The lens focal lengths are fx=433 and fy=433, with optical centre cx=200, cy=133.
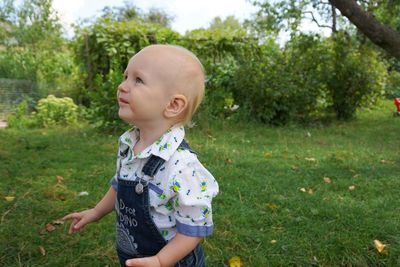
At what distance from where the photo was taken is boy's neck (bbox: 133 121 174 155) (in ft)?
4.70

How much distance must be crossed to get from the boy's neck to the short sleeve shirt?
27 mm

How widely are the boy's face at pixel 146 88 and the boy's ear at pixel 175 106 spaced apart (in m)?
0.02

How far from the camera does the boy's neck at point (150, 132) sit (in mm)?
1433

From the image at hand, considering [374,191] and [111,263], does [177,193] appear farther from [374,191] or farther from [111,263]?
[374,191]

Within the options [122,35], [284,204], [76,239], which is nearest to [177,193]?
[76,239]

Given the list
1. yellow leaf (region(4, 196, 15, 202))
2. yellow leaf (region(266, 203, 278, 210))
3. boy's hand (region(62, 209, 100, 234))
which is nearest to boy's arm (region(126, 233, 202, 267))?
boy's hand (region(62, 209, 100, 234))

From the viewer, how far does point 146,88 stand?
4.46 feet

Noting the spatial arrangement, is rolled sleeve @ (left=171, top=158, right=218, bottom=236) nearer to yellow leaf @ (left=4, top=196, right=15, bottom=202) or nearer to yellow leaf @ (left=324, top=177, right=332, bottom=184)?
yellow leaf @ (left=4, top=196, right=15, bottom=202)

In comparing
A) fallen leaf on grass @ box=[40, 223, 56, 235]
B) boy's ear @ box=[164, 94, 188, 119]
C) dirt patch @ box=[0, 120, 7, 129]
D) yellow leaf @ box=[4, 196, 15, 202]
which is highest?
boy's ear @ box=[164, 94, 188, 119]

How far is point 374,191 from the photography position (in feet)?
12.9

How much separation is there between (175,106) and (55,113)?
748 cm

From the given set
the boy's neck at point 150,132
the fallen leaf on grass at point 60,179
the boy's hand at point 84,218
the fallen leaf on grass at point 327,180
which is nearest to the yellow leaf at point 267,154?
the fallen leaf on grass at point 327,180

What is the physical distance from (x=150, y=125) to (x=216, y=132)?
19.3 feet

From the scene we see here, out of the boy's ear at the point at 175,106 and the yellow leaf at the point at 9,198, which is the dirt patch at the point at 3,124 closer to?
the yellow leaf at the point at 9,198
